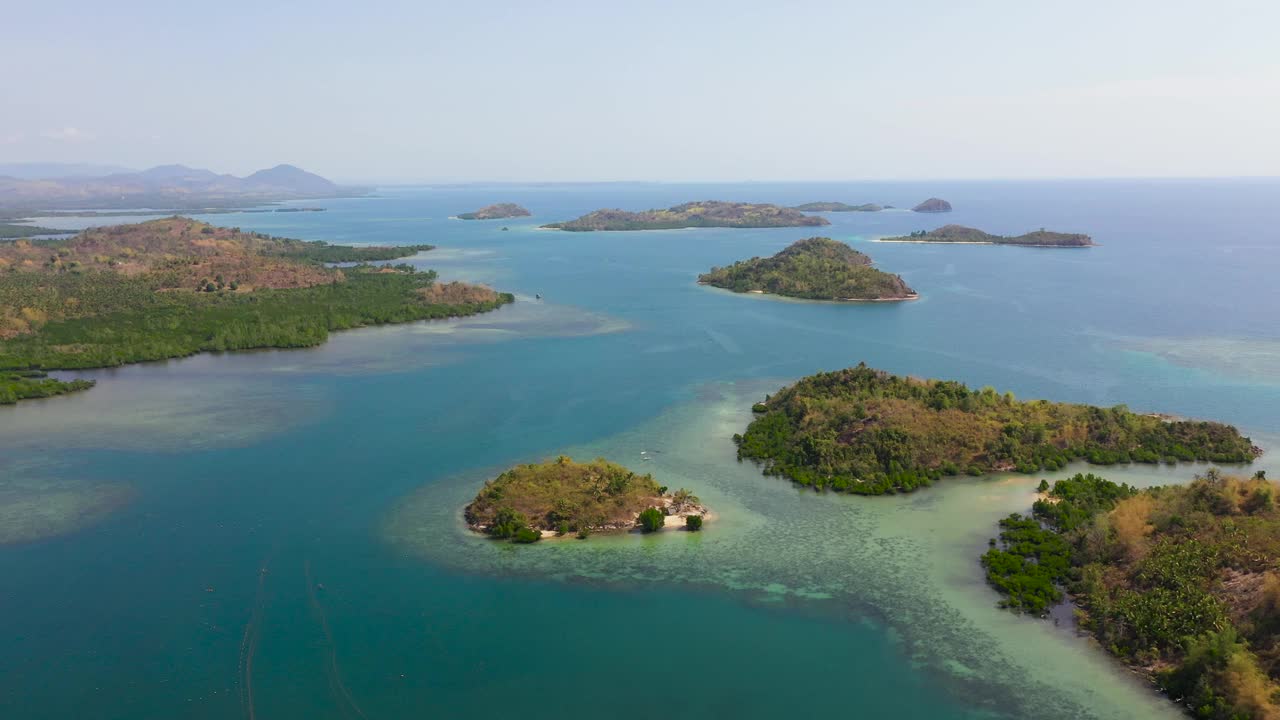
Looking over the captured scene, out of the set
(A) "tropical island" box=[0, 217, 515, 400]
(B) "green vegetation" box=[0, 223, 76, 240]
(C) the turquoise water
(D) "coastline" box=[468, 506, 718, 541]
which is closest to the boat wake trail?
(C) the turquoise water

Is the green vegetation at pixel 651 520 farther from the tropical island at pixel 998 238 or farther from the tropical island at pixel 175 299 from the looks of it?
the tropical island at pixel 998 238

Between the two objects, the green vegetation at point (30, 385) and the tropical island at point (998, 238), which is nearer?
the green vegetation at point (30, 385)

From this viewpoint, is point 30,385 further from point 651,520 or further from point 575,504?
point 651,520

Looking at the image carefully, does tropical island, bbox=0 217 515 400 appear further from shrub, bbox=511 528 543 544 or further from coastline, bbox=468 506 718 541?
shrub, bbox=511 528 543 544

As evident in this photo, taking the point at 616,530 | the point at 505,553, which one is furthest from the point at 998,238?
the point at 505,553

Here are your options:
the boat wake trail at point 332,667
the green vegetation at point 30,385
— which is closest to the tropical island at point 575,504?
the boat wake trail at point 332,667
